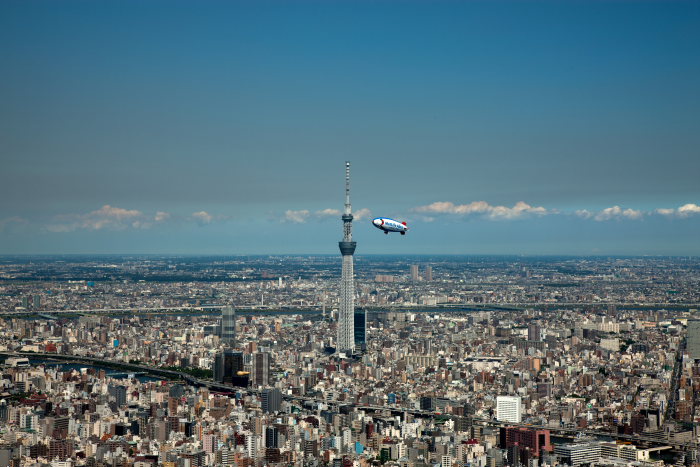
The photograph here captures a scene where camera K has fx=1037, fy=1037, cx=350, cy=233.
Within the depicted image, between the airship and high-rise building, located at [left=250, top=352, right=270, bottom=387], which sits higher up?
the airship

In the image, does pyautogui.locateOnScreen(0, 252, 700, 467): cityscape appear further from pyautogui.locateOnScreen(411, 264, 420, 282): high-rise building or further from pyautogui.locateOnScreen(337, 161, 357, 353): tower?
pyautogui.locateOnScreen(411, 264, 420, 282): high-rise building

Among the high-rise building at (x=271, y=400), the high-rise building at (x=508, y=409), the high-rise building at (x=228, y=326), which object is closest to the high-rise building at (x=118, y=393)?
the high-rise building at (x=271, y=400)

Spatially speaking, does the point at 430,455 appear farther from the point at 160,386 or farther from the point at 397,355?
the point at 397,355

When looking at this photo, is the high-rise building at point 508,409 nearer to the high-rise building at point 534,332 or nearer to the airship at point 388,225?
the airship at point 388,225

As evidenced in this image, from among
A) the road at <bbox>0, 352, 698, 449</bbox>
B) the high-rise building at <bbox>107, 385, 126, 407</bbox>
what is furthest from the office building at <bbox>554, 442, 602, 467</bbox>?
the high-rise building at <bbox>107, 385, 126, 407</bbox>

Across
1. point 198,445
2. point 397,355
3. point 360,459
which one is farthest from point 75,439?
point 397,355

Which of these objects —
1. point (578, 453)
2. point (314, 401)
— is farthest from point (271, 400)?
point (578, 453)
